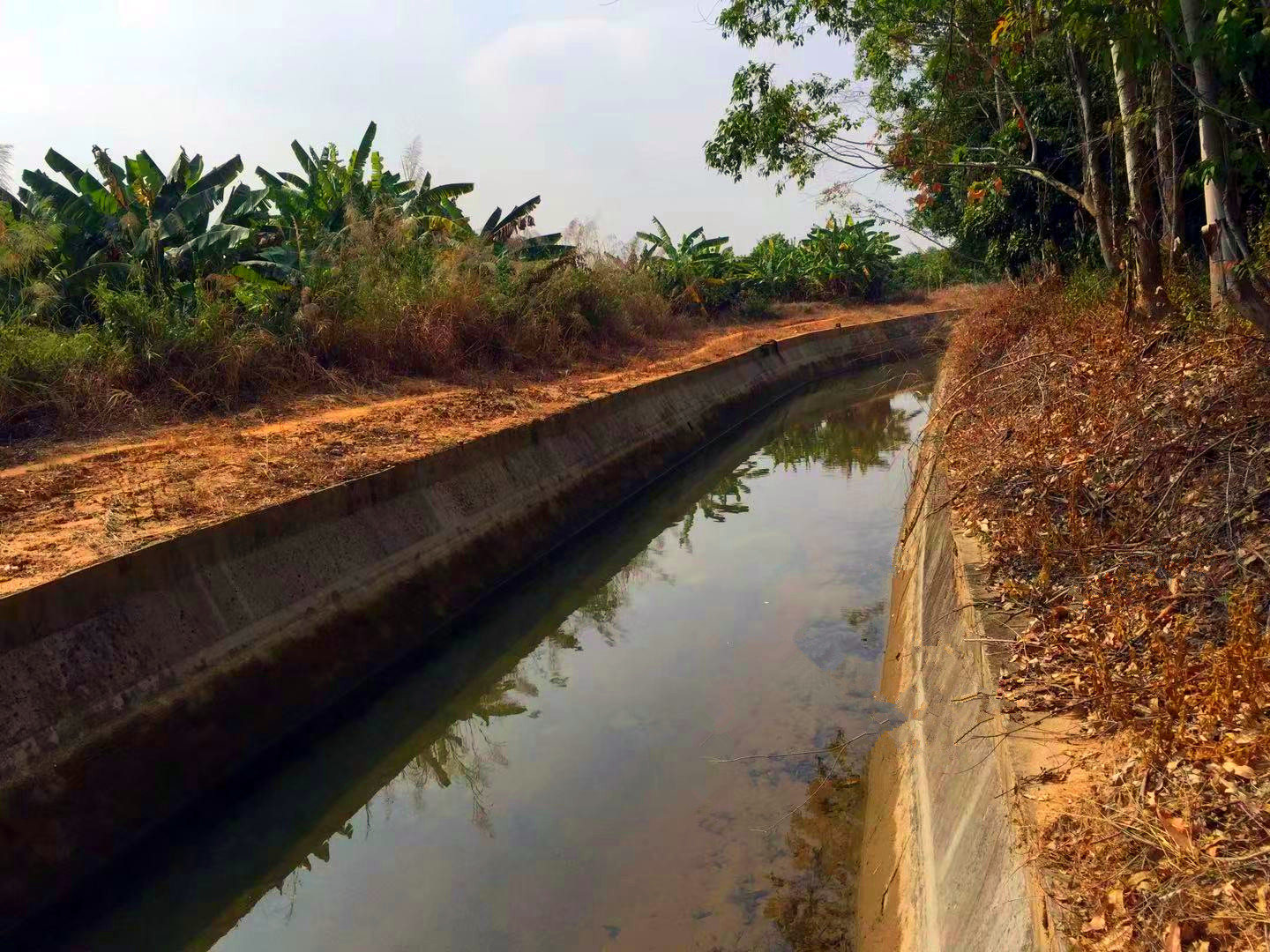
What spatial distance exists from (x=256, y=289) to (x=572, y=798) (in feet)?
30.5

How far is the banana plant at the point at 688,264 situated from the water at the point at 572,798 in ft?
65.5

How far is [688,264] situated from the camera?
96.9ft

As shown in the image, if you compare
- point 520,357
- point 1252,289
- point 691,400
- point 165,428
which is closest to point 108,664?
point 165,428

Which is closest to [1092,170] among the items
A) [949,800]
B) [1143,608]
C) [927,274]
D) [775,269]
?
[1143,608]

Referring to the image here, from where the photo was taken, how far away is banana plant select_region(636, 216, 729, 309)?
28.9 metres

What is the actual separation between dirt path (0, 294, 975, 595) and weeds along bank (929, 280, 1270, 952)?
5773mm

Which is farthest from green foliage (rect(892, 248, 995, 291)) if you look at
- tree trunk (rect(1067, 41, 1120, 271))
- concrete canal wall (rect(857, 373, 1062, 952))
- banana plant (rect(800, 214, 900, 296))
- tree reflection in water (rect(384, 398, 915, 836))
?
concrete canal wall (rect(857, 373, 1062, 952))

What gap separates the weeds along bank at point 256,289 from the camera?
35.6ft

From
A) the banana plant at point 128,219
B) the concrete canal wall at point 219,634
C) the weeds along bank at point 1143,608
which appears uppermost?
the banana plant at point 128,219

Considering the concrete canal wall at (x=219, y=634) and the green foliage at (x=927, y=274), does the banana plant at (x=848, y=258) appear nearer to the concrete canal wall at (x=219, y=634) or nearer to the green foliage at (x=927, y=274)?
the green foliage at (x=927, y=274)

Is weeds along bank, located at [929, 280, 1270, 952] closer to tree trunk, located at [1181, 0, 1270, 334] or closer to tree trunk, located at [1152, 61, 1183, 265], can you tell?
tree trunk, located at [1181, 0, 1270, 334]

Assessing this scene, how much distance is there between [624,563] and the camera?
1098 centimetres

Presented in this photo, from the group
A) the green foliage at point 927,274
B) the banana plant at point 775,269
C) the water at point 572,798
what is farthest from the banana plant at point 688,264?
the water at point 572,798

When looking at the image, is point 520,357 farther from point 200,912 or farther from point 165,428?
point 200,912
